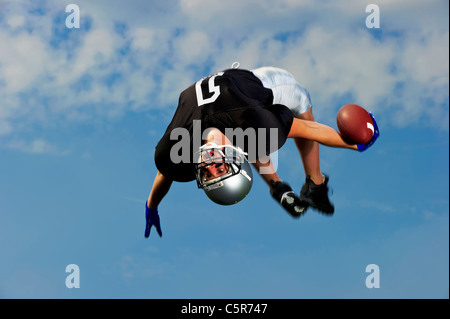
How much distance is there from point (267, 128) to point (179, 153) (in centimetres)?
102

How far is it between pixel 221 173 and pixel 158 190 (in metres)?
1.82

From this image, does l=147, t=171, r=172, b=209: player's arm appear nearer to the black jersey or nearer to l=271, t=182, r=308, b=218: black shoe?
the black jersey

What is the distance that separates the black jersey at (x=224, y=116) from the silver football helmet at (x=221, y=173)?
0.27 m

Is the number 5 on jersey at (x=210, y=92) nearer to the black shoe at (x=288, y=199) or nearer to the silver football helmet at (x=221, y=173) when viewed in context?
the silver football helmet at (x=221, y=173)

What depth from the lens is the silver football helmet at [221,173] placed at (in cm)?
657

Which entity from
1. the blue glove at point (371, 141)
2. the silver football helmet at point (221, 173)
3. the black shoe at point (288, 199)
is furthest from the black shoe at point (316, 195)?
the silver football helmet at point (221, 173)

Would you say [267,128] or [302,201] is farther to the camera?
[302,201]

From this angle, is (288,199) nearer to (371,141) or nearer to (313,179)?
(313,179)

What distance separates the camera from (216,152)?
6.59 meters

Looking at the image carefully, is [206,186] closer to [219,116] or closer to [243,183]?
[243,183]

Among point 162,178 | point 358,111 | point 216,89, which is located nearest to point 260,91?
point 216,89

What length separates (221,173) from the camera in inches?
260

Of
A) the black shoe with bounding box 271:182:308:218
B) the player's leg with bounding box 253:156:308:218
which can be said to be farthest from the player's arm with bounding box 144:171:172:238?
the black shoe with bounding box 271:182:308:218

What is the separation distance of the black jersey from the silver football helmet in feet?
0.89
